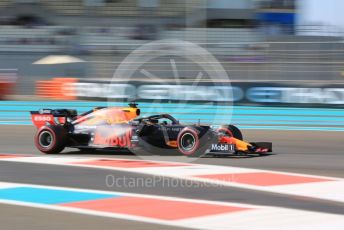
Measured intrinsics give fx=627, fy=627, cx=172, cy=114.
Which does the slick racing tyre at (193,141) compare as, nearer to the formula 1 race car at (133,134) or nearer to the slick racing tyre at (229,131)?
the formula 1 race car at (133,134)

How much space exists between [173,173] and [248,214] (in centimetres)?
231

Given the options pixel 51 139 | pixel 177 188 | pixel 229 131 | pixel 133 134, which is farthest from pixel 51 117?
pixel 177 188

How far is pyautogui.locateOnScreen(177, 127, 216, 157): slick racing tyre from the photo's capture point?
849 centimetres

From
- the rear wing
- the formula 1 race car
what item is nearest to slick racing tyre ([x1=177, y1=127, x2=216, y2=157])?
the formula 1 race car

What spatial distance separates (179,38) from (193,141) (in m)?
15.7

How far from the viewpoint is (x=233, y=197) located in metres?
5.93

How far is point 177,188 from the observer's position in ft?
21.0

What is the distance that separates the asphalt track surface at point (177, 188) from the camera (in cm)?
491

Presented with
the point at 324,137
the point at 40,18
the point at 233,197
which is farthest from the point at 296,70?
the point at 40,18

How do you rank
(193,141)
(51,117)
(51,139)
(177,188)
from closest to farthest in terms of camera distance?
1. (177,188)
2. (193,141)
3. (51,139)
4. (51,117)

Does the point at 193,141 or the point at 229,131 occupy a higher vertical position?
the point at 229,131

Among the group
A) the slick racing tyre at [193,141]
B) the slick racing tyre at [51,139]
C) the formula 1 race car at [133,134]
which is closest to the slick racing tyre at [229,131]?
the formula 1 race car at [133,134]

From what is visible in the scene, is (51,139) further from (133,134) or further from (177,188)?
(177,188)

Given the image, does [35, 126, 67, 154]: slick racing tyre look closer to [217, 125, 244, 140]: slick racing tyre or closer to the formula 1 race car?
the formula 1 race car
